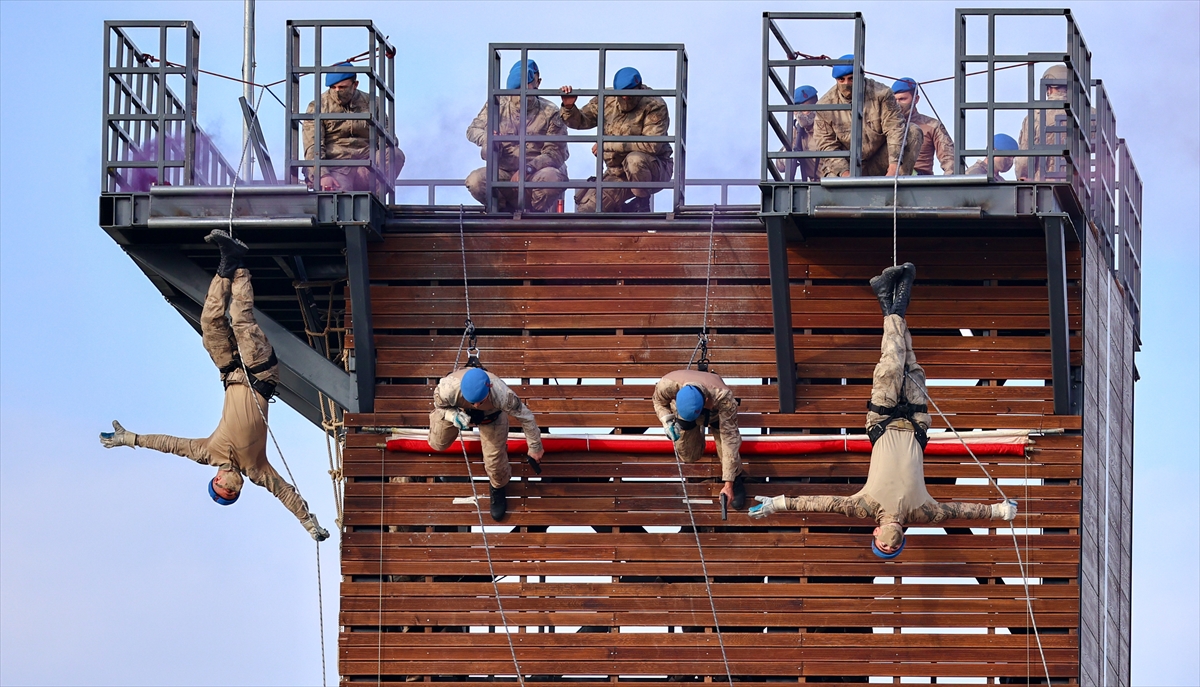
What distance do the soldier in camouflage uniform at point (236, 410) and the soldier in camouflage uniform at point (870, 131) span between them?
602cm

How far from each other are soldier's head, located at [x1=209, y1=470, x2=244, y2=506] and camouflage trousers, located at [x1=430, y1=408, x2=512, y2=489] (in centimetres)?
203

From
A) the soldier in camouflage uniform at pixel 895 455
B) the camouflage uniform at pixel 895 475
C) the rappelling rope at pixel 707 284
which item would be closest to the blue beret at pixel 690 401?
the soldier in camouflage uniform at pixel 895 455

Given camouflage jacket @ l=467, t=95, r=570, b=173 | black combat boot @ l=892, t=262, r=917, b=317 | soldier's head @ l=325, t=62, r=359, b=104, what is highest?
soldier's head @ l=325, t=62, r=359, b=104

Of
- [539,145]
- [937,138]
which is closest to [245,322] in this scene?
[539,145]

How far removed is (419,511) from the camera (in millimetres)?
24172

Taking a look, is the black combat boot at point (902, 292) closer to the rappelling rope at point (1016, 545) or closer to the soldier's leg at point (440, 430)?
the rappelling rope at point (1016, 545)

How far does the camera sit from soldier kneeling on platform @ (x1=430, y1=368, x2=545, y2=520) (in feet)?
74.7

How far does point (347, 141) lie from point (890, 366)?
6.21 metres

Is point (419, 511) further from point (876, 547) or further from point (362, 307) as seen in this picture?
point (876, 547)

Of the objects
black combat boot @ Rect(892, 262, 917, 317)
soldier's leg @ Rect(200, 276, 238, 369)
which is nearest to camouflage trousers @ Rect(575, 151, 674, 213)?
black combat boot @ Rect(892, 262, 917, 317)

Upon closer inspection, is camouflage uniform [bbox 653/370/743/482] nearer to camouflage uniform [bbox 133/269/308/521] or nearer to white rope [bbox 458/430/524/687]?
white rope [bbox 458/430/524/687]

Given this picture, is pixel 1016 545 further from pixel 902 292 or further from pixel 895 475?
pixel 902 292

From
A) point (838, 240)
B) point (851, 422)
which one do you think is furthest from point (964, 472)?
point (838, 240)

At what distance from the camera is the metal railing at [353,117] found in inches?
941
